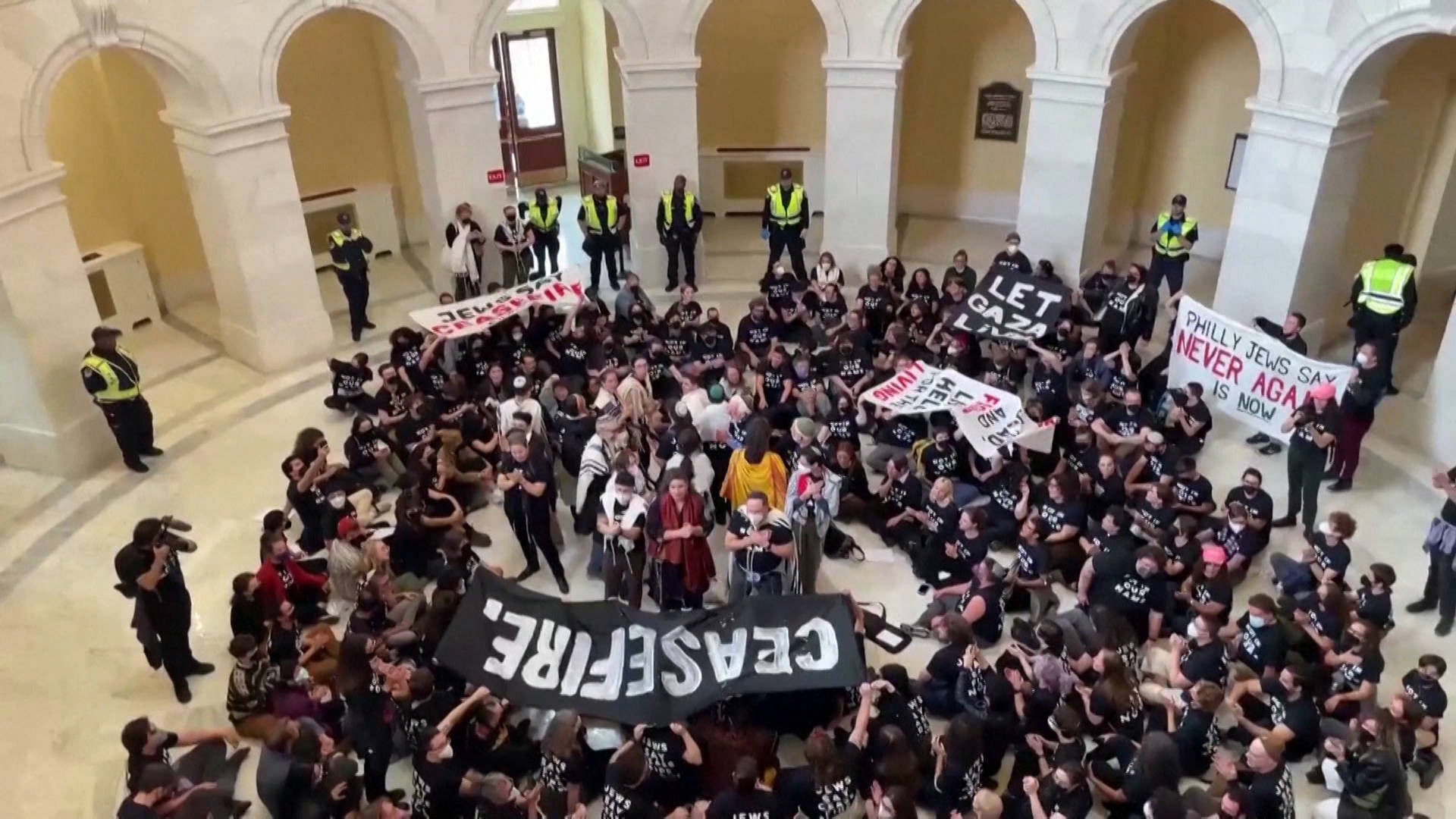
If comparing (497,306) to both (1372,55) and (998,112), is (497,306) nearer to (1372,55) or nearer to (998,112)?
(998,112)

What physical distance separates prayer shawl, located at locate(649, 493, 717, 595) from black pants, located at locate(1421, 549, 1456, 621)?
563cm

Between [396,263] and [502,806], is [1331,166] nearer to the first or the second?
[502,806]

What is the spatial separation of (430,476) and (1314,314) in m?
9.50

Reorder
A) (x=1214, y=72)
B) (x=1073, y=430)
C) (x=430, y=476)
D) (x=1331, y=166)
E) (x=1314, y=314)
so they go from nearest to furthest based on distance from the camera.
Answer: (x=430, y=476)
(x=1073, y=430)
(x=1331, y=166)
(x=1314, y=314)
(x=1214, y=72)

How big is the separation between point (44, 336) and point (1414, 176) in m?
14.8

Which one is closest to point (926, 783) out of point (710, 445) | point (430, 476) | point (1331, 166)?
point (710, 445)

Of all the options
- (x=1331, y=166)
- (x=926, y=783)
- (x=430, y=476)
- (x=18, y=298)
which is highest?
(x=1331, y=166)

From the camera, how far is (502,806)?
6461 mm

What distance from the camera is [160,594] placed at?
8.20 metres

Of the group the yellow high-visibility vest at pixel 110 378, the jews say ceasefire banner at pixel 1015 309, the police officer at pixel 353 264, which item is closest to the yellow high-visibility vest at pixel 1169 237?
the jews say ceasefire banner at pixel 1015 309

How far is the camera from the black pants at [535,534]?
927 cm

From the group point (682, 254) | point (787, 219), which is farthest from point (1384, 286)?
point (682, 254)

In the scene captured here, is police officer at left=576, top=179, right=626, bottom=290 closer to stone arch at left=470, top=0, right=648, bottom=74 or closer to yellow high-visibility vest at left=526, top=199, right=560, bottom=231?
yellow high-visibility vest at left=526, top=199, right=560, bottom=231

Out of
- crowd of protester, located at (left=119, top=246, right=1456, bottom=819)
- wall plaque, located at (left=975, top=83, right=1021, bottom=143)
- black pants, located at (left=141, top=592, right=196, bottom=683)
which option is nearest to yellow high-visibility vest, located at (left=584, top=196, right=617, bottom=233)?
crowd of protester, located at (left=119, top=246, right=1456, bottom=819)
